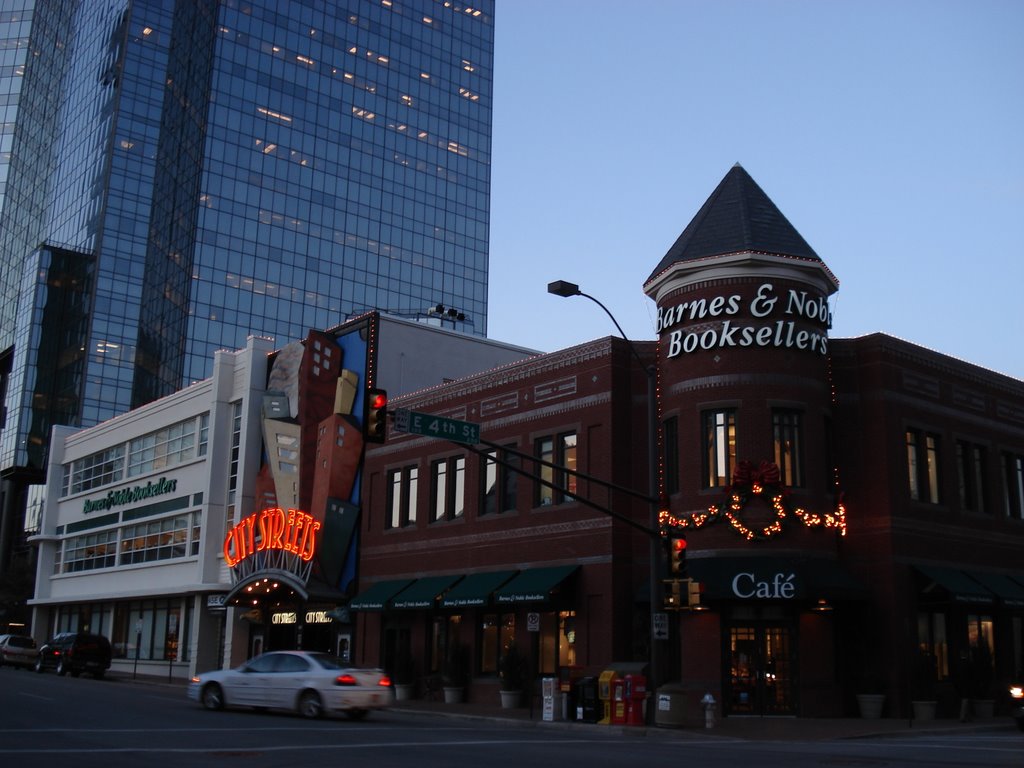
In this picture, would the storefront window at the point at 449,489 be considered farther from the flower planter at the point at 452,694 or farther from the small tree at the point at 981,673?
the small tree at the point at 981,673

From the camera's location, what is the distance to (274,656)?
85.7 feet

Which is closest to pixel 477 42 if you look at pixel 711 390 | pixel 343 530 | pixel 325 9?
pixel 325 9

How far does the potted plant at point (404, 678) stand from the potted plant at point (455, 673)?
1921 mm

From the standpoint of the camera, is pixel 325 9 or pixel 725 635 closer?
pixel 725 635

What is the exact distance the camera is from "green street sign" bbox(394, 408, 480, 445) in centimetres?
2194

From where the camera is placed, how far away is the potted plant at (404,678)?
123ft

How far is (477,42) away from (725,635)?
123m

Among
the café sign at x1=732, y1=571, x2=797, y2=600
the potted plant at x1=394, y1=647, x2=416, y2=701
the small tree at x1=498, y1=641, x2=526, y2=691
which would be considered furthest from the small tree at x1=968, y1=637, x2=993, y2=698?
the potted plant at x1=394, y1=647, x2=416, y2=701

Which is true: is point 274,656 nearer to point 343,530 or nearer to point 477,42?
point 343,530

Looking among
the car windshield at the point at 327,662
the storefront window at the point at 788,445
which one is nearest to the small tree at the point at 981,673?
the storefront window at the point at 788,445

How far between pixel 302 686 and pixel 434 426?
284 inches

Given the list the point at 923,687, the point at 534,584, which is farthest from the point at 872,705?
the point at 534,584

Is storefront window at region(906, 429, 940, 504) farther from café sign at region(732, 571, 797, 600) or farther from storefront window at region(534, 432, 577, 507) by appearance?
storefront window at region(534, 432, 577, 507)

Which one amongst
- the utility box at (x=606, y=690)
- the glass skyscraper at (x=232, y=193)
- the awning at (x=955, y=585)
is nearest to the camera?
the utility box at (x=606, y=690)
